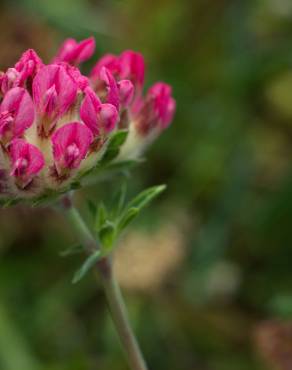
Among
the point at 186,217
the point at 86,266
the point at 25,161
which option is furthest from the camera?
the point at 186,217

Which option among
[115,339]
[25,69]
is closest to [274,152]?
[115,339]

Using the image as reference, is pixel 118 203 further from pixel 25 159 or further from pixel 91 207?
pixel 25 159

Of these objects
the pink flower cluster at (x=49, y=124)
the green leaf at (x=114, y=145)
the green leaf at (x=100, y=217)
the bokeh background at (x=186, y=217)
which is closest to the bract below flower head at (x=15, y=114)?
the pink flower cluster at (x=49, y=124)

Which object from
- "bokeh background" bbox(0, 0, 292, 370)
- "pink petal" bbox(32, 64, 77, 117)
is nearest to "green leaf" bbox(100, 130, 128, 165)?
"pink petal" bbox(32, 64, 77, 117)

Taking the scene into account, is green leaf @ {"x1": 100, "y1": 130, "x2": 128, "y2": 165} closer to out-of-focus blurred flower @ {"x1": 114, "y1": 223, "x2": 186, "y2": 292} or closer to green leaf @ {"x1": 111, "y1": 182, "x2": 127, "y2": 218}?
green leaf @ {"x1": 111, "y1": 182, "x2": 127, "y2": 218}

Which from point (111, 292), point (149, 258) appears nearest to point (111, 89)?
point (111, 292)

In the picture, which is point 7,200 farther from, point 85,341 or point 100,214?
point 85,341

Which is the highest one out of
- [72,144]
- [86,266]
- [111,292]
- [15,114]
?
[15,114]
